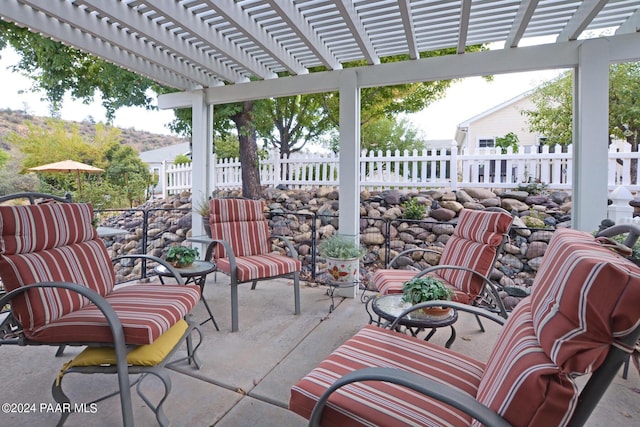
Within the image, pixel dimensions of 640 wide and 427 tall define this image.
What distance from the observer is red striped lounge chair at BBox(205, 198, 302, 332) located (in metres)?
3.05

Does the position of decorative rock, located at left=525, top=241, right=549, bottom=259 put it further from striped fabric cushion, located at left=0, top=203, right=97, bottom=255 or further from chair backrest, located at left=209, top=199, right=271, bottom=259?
striped fabric cushion, located at left=0, top=203, right=97, bottom=255

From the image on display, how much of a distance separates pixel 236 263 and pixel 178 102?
308cm

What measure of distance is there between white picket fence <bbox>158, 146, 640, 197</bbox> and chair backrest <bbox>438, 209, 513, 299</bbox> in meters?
3.53

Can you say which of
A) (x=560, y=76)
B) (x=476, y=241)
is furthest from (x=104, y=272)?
(x=560, y=76)

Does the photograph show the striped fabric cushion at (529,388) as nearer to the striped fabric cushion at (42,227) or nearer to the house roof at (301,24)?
the striped fabric cushion at (42,227)

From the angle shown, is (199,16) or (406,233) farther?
(406,233)

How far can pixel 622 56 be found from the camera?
10.0 feet

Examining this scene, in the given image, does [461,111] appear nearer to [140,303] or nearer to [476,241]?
[476,241]

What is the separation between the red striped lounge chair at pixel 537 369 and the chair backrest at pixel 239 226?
2334 mm

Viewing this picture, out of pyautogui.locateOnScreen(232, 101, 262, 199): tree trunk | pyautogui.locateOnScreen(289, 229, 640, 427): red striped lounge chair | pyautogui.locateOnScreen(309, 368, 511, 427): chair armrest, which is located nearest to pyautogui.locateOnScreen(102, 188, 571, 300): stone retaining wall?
pyautogui.locateOnScreen(232, 101, 262, 199): tree trunk

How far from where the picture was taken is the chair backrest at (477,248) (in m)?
2.64

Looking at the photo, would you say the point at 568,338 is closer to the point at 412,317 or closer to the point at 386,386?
the point at 386,386

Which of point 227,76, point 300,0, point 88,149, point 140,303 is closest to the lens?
point 140,303

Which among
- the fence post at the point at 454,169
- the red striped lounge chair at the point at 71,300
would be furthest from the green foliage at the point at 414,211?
the red striped lounge chair at the point at 71,300
